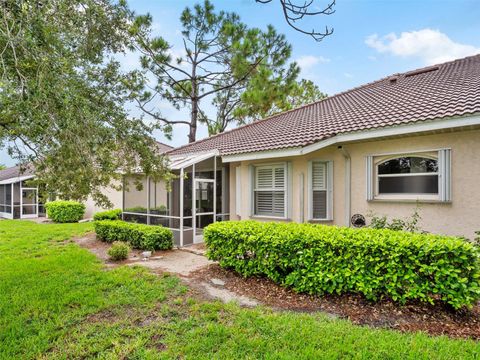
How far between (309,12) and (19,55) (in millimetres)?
4420

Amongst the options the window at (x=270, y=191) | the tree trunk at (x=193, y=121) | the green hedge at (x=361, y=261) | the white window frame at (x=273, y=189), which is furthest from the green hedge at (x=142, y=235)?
the tree trunk at (x=193, y=121)

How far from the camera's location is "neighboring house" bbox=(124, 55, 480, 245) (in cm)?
796

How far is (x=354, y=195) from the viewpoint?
32.4 feet

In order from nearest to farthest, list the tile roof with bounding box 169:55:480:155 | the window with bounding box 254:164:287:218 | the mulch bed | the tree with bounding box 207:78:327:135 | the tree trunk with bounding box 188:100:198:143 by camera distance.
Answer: the mulch bed, the tile roof with bounding box 169:55:480:155, the window with bounding box 254:164:287:218, the tree with bounding box 207:78:327:135, the tree trunk with bounding box 188:100:198:143

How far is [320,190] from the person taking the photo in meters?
10.4

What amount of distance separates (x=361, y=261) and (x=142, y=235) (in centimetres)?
849

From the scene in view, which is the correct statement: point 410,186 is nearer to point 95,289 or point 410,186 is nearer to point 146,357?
point 146,357

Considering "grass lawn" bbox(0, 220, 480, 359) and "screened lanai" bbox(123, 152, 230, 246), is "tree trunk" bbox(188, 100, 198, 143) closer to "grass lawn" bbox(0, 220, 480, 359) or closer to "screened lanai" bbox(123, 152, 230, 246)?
"screened lanai" bbox(123, 152, 230, 246)

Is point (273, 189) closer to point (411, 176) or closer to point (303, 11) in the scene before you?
point (411, 176)

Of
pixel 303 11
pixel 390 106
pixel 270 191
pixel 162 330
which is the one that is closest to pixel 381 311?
pixel 162 330

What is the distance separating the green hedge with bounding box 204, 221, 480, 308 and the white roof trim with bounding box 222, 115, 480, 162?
3.26 meters

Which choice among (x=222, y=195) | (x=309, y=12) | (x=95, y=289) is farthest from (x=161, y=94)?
(x=309, y=12)

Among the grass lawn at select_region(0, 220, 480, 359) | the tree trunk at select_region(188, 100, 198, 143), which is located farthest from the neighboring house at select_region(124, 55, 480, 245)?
the tree trunk at select_region(188, 100, 198, 143)

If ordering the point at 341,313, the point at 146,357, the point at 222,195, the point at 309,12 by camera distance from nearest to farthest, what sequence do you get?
the point at 146,357, the point at 309,12, the point at 341,313, the point at 222,195
